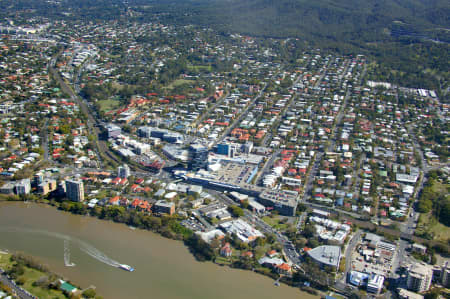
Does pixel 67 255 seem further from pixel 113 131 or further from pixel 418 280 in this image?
pixel 418 280

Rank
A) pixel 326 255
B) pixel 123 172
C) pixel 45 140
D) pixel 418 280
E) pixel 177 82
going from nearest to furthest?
pixel 418 280
pixel 326 255
pixel 123 172
pixel 45 140
pixel 177 82

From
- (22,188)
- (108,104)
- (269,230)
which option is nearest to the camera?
(269,230)

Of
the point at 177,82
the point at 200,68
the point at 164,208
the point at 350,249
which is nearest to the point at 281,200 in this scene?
the point at 350,249

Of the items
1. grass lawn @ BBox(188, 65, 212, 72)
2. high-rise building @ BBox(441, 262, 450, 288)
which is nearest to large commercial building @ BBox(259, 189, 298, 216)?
high-rise building @ BBox(441, 262, 450, 288)

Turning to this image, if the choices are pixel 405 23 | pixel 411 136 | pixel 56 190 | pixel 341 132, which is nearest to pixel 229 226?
pixel 56 190

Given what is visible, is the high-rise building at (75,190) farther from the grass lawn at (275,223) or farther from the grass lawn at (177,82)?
the grass lawn at (177,82)

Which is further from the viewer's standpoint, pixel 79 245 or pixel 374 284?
pixel 79 245

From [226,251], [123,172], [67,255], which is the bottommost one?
[67,255]

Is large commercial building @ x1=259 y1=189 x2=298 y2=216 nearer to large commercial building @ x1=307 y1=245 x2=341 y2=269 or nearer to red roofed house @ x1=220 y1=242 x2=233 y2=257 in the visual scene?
large commercial building @ x1=307 y1=245 x2=341 y2=269
